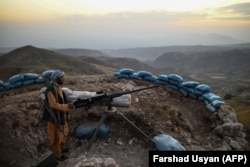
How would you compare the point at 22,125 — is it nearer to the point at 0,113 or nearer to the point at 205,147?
the point at 0,113

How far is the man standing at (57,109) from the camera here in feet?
16.4

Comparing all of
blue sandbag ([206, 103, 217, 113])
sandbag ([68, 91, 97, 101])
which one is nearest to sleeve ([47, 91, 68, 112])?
sandbag ([68, 91, 97, 101])

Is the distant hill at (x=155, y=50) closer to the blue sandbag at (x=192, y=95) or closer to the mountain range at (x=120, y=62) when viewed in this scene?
the mountain range at (x=120, y=62)

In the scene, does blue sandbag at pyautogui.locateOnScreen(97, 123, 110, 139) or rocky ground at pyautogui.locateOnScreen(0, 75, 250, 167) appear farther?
blue sandbag at pyautogui.locateOnScreen(97, 123, 110, 139)

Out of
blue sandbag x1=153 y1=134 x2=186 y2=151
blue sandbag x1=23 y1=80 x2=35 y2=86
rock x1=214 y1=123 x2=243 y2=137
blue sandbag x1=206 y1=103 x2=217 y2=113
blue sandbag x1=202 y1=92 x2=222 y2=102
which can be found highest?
blue sandbag x1=23 y1=80 x2=35 y2=86

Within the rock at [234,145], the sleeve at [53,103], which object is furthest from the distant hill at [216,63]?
the sleeve at [53,103]

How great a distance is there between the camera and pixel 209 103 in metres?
8.48

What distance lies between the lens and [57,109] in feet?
16.5

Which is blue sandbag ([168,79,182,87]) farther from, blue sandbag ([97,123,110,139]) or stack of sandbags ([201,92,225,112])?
blue sandbag ([97,123,110,139])

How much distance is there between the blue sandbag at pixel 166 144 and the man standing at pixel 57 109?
1930 millimetres

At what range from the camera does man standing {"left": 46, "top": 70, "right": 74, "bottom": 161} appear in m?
5.00

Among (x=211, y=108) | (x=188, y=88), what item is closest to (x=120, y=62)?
(x=188, y=88)

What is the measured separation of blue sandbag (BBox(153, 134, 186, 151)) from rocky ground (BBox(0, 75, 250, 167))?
1.15 ft

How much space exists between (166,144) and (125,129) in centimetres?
124
